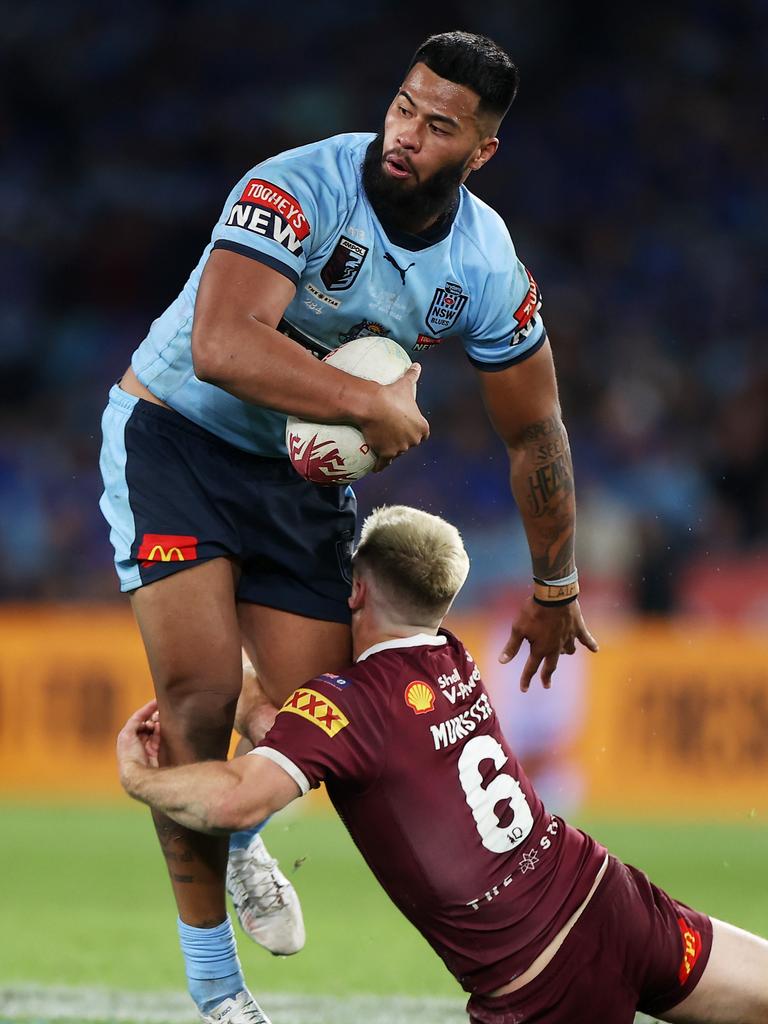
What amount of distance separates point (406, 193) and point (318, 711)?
4.71 ft

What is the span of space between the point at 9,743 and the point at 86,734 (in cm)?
57

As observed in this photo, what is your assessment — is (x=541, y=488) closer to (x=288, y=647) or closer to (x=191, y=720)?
(x=288, y=647)

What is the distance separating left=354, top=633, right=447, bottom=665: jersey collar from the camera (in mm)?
4098

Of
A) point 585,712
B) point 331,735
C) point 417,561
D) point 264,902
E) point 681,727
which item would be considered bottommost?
point 585,712

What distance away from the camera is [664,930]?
13.3 feet

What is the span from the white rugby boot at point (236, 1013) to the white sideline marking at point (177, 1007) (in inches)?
28.4

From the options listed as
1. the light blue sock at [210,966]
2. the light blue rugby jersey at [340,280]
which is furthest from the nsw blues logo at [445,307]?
the light blue sock at [210,966]

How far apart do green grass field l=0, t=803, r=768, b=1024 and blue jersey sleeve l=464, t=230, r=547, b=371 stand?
1.78 meters

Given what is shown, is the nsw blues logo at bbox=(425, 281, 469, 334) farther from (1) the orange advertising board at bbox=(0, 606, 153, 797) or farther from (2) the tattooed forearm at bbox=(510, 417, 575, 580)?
(1) the orange advertising board at bbox=(0, 606, 153, 797)

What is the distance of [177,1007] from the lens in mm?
5375

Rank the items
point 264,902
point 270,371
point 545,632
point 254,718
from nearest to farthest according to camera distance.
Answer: point 270,371, point 254,718, point 264,902, point 545,632

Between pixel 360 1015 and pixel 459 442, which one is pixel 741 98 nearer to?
pixel 459 442

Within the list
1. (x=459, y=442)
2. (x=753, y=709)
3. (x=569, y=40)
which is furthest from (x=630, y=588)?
(x=569, y=40)

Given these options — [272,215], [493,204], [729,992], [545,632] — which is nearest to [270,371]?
[272,215]
